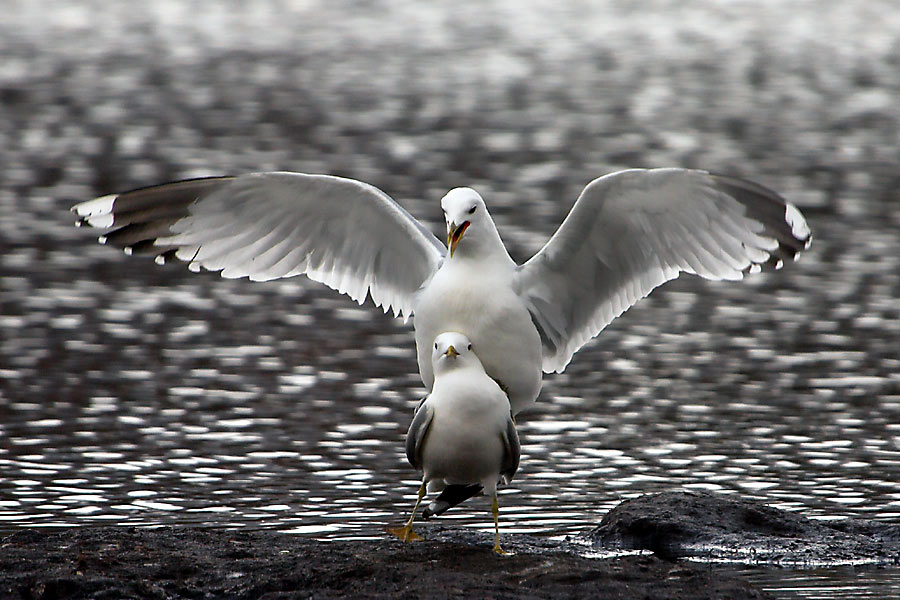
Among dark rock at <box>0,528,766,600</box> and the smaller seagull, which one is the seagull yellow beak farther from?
dark rock at <box>0,528,766,600</box>

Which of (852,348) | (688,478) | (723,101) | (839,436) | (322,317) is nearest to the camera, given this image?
(688,478)

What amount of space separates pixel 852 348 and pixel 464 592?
290 inches

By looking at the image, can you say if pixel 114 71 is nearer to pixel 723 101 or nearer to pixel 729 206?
pixel 723 101

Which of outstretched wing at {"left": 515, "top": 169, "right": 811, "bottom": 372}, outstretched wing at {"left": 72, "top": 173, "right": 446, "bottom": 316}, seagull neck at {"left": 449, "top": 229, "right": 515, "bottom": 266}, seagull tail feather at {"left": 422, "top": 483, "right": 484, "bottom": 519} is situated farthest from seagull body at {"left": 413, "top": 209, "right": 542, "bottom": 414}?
seagull tail feather at {"left": 422, "top": 483, "right": 484, "bottom": 519}

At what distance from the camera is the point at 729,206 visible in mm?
8445

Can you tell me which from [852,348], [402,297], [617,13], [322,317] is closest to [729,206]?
[402,297]

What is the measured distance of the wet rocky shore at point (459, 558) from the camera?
6.83 meters

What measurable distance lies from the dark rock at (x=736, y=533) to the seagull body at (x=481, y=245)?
2.84 ft

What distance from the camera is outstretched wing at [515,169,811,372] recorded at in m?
8.27

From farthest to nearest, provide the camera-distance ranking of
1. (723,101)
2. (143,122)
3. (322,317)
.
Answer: (723,101)
(143,122)
(322,317)

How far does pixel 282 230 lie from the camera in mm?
9000

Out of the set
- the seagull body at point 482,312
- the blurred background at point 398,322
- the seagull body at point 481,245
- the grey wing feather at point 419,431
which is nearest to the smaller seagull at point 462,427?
the grey wing feather at point 419,431

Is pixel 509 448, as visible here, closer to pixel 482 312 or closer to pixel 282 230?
pixel 482 312

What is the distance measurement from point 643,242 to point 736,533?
159 centimetres
